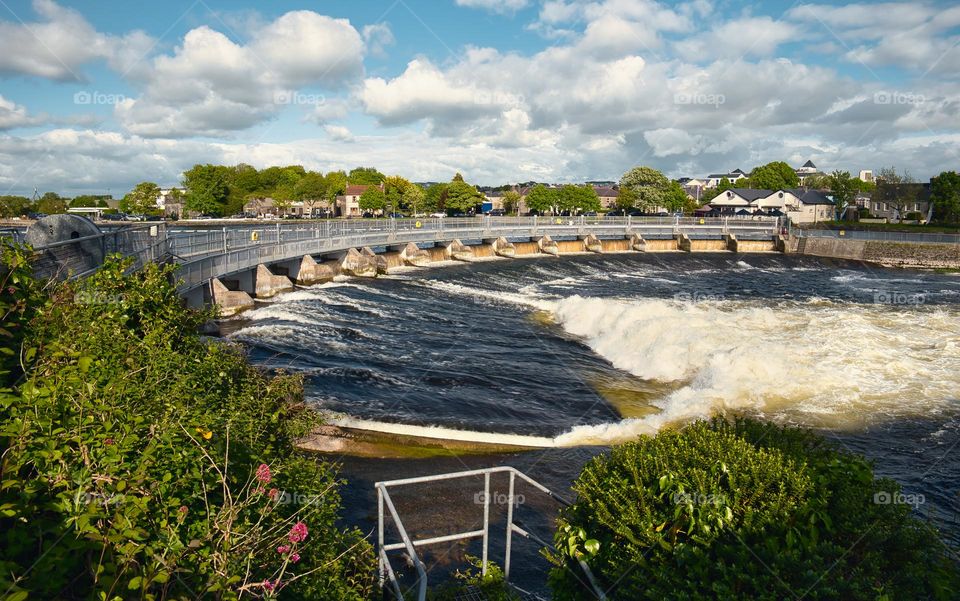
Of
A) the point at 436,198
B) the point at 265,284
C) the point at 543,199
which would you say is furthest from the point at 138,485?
the point at 436,198

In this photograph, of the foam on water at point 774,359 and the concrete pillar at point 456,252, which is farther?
the concrete pillar at point 456,252

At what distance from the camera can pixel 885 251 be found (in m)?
72.2

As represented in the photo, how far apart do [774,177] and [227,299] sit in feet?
529

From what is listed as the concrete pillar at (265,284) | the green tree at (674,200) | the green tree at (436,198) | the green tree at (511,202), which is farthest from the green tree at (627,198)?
the concrete pillar at (265,284)

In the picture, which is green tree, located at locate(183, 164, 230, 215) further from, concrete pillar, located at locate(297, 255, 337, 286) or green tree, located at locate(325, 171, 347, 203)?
concrete pillar, located at locate(297, 255, 337, 286)

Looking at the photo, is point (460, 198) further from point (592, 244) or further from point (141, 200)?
point (592, 244)

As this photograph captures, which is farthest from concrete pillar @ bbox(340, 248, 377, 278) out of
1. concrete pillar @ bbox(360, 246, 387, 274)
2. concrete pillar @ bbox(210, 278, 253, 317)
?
concrete pillar @ bbox(210, 278, 253, 317)

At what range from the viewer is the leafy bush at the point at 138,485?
479 centimetres

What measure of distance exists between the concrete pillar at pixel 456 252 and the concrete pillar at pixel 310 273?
1836 centimetres

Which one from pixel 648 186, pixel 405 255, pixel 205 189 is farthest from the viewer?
pixel 648 186

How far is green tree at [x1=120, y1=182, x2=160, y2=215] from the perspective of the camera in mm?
126688

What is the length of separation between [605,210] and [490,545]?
7067 inches

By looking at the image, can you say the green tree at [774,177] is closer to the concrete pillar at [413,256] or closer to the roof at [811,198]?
the roof at [811,198]

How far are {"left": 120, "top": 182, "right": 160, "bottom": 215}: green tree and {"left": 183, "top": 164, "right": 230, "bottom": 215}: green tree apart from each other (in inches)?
329
